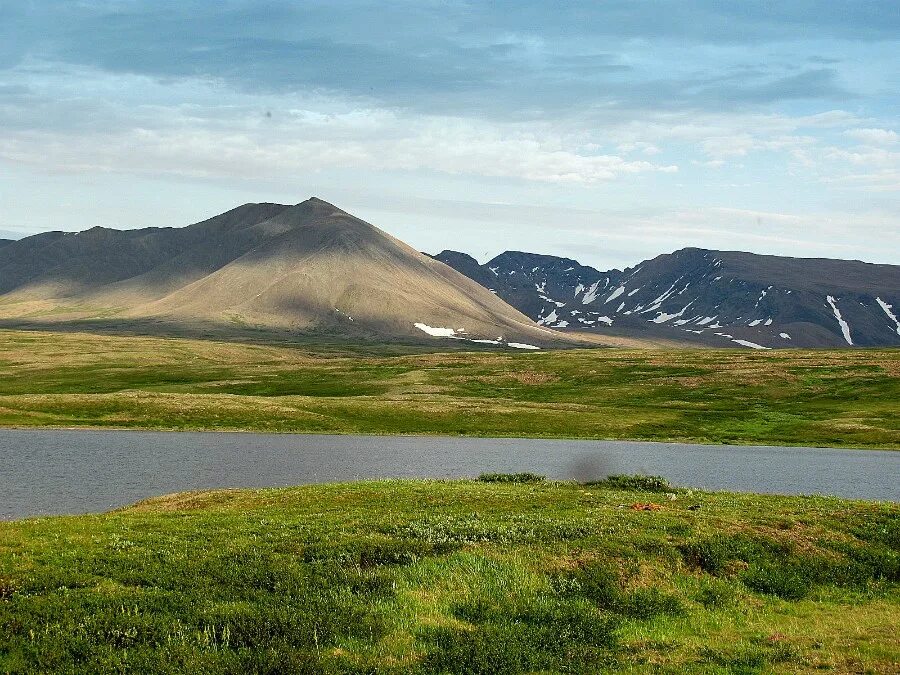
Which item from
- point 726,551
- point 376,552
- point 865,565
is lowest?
point 865,565

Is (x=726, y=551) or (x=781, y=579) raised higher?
(x=726, y=551)

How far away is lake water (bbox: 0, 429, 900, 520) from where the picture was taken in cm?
5784

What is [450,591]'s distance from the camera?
75.2 feet

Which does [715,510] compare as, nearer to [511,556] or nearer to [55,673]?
[511,556]

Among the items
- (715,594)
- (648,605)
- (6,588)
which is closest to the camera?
(6,588)

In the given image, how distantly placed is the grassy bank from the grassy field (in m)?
84.0

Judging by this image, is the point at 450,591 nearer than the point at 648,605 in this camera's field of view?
Yes

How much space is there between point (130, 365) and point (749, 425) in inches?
5654

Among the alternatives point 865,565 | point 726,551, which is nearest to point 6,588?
point 726,551

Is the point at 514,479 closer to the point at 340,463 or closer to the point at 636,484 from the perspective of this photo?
the point at 636,484

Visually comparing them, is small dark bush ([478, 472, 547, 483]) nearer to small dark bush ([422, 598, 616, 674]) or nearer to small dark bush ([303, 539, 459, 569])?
small dark bush ([303, 539, 459, 569])

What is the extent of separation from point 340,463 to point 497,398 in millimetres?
76824

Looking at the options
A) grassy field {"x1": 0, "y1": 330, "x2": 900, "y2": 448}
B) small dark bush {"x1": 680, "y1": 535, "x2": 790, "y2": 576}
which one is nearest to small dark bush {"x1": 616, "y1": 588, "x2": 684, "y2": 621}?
small dark bush {"x1": 680, "y1": 535, "x2": 790, "y2": 576}

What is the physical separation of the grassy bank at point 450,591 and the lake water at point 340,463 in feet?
82.0
